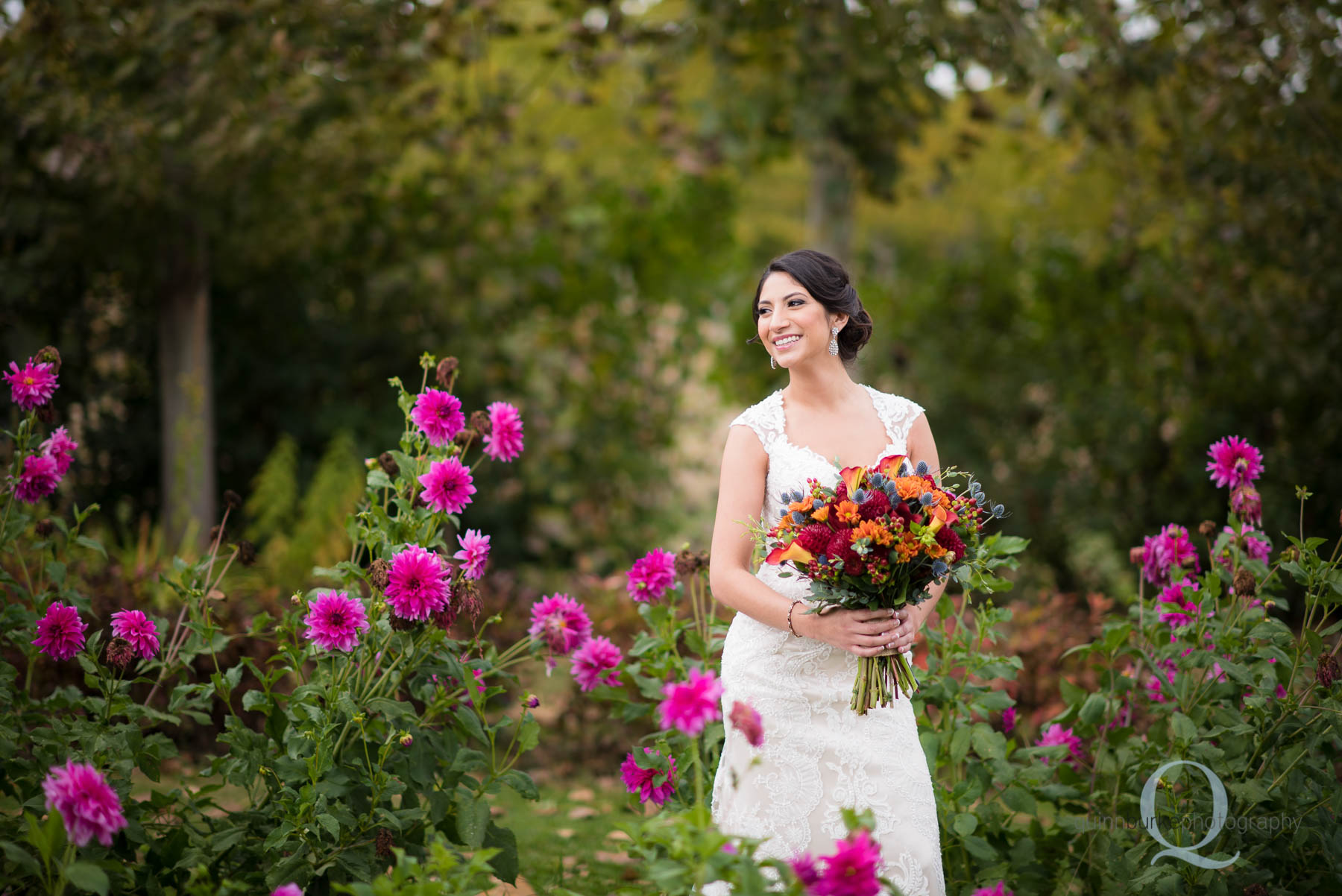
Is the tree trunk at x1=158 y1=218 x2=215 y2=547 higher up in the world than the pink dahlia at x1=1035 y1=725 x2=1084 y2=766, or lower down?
higher up

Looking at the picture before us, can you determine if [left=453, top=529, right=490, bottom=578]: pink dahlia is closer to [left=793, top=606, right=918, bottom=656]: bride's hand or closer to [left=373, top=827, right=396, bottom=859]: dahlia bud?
[left=373, top=827, right=396, bottom=859]: dahlia bud

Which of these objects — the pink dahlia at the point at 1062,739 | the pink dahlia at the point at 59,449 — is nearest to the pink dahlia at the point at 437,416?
the pink dahlia at the point at 59,449

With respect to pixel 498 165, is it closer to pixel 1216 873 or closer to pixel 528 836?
pixel 528 836

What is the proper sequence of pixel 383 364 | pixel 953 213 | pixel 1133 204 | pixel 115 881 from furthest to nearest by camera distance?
pixel 953 213 < pixel 383 364 < pixel 1133 204 < pixel 115 881

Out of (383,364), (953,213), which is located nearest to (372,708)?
Answer: (383,364)

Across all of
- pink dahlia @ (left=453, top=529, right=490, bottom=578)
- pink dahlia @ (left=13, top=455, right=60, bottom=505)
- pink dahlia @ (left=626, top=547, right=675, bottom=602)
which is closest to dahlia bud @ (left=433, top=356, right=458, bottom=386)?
pink dahlia @ (left=453, top=529, right=490, bottom=578)

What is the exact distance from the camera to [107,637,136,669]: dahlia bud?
2.64m

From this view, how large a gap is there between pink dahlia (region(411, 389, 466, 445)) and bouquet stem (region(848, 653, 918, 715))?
49.3 inches

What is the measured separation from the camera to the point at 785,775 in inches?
103

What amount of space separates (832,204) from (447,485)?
519cm

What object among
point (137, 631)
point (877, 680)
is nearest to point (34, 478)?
point (137, 631)

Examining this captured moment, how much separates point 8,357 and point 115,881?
168 inches

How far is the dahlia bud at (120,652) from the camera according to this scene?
2645mm

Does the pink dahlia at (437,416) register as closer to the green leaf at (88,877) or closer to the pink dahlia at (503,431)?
the pink dahlia at (503,431)
